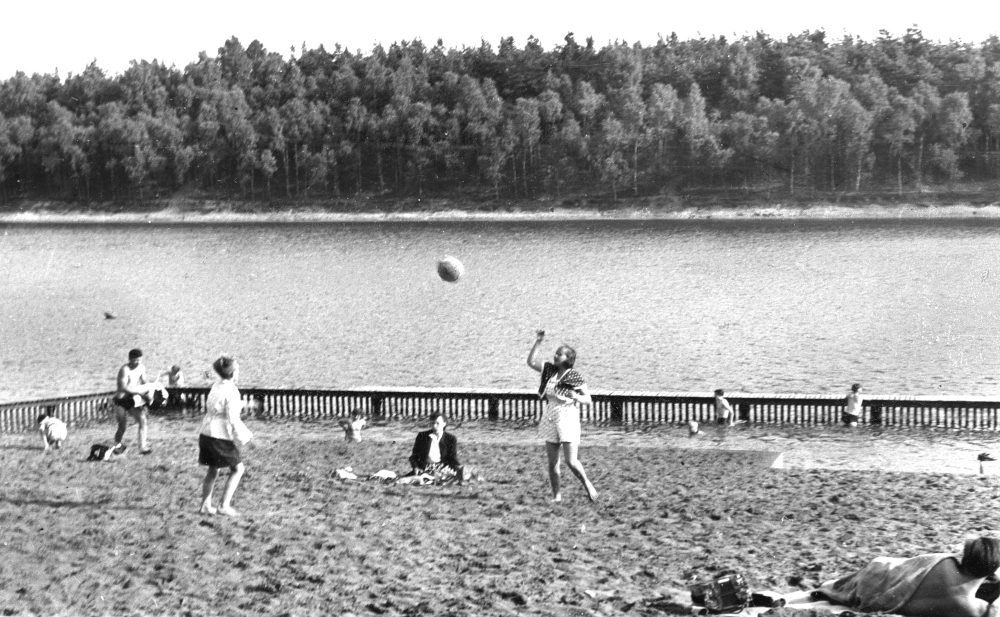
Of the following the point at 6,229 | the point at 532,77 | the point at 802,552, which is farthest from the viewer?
the point at 532,77

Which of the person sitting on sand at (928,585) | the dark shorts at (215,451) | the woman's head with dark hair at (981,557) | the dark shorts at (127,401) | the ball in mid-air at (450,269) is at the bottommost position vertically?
the person sitting on sand at (928,585)

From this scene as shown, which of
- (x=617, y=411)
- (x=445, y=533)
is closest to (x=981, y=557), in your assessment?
(x=445, y=533)

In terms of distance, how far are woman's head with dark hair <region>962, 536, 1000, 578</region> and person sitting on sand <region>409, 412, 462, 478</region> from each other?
661 cm

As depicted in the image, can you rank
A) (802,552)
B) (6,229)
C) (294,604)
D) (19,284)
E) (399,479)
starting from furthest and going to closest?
(6,229) < (19,284) < (399,479) < (802,552) < (294,604)

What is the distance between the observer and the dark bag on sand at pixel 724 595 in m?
9.18

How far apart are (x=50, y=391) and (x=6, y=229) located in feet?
346

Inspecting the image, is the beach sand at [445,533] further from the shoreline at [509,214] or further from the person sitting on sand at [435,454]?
the shoreline at [509,214]

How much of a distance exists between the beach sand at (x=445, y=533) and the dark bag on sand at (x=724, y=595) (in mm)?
212

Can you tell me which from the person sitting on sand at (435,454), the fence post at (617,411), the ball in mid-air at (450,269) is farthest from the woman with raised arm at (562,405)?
the ball in mid-air at (450,269)

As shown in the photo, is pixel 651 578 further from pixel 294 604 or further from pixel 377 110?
pixel 377 110

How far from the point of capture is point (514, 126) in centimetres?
13450

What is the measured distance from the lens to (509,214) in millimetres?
124875

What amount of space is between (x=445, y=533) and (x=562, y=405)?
163 cm

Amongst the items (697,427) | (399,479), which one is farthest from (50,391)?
(399,479)
